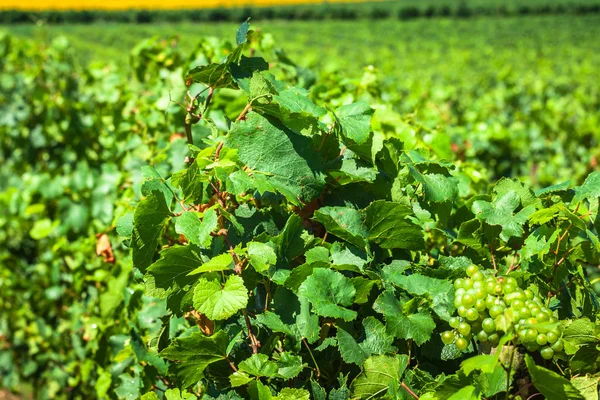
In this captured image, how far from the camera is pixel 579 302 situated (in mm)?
1328

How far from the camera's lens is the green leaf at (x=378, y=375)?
115cm

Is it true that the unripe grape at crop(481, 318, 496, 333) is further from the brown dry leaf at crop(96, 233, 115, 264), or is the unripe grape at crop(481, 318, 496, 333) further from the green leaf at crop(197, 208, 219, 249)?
the brown dry leaf at crop(96, 233, 115, 264)

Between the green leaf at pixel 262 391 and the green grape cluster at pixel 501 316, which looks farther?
the green leaf at pixel 262 391

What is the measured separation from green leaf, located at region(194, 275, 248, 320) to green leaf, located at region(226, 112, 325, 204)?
22 centimetres

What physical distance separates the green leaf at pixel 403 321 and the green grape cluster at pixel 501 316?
6cm

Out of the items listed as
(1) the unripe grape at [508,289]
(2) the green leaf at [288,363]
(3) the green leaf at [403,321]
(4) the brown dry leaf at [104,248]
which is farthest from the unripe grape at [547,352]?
(4) the brown dry leaf at [104,248]

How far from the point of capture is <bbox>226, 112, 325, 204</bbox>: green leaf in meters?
1.23

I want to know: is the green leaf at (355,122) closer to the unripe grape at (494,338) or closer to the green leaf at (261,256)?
the green leaf at (261,256)

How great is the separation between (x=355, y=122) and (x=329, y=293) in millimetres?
376

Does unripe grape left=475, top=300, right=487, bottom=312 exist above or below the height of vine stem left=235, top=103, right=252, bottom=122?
below

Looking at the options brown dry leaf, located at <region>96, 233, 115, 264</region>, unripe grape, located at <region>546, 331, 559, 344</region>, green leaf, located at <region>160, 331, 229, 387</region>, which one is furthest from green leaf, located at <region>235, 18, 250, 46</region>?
brown dry leaf, located at <region>96, 233, 115, 264</region>

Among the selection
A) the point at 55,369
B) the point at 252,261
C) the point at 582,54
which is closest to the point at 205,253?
the point at 252,261

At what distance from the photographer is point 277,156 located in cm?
124

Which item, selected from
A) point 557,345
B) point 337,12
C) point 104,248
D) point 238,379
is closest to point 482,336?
point 557,345
